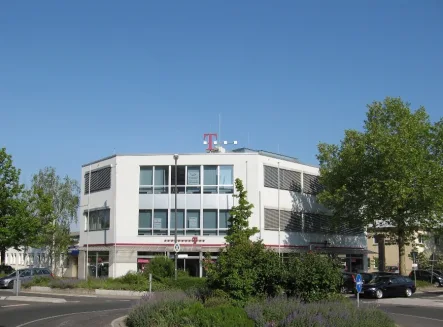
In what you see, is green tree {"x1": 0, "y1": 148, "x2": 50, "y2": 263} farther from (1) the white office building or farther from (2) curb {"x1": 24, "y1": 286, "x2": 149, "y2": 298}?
(2) curb {"x1": 24, "y1": 286, "x2": 149, "y2": 298}

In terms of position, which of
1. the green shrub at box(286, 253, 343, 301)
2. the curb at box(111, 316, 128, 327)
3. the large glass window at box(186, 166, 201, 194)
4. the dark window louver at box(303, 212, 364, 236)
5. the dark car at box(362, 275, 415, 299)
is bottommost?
the dark car at box(362, 275, 415, 299)

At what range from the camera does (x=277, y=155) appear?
161 ft

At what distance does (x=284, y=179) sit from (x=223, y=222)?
22.0 ft

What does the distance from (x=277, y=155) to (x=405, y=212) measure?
11.6 meters

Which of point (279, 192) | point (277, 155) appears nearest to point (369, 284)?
point (279, 192)

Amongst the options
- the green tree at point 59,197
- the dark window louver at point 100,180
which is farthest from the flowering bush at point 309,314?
the green tree at point 59,197

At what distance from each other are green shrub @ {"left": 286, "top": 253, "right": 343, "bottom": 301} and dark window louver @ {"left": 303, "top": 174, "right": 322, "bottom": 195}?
3303cm

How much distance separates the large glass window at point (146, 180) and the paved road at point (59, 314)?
1837 centimetres

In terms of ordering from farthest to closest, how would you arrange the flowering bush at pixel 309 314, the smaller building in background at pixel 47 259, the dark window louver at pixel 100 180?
1. the smaller building in background at pixel 47 259
2. the dark window louver at pixel 100 180
3. the flowering bush at pixel 309 314

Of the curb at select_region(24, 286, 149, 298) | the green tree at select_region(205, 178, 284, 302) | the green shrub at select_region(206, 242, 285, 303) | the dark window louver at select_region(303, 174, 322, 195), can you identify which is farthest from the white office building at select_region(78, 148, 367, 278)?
the green shrub at select_region(206, 242, 285, 303)

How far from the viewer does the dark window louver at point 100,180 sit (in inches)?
1845

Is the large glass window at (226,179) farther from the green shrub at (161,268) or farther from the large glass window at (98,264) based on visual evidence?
the large glass window at (98,264)

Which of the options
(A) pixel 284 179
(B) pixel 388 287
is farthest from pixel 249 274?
(A) pixel 284 179

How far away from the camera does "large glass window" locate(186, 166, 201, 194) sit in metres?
44.8
